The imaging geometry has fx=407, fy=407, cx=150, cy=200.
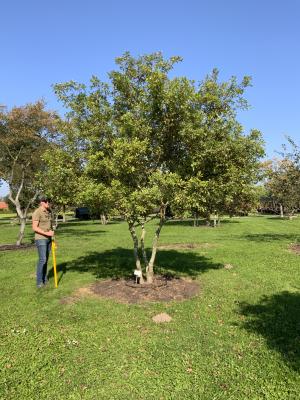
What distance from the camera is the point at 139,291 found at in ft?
32.1

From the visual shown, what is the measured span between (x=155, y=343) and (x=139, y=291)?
3.11 meters

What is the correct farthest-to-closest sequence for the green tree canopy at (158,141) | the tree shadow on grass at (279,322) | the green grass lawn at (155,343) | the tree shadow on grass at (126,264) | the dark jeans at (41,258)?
the tree shadow on grass at (126,264)
the dark jeans at (41,258)
the green tree canopy at (158,141)
the tree shadow on grass at (279,322)
the green grass lawn at (155,343)

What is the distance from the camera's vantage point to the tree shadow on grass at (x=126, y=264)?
1230cm

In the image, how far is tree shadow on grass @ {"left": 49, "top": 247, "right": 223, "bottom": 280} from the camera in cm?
1230

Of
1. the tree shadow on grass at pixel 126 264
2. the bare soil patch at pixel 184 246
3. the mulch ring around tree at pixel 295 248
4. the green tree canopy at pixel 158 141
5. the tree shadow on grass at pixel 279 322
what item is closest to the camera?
the tree shadow on grass at pixel 279 322

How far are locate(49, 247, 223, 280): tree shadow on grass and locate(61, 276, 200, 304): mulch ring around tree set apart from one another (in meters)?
1.08

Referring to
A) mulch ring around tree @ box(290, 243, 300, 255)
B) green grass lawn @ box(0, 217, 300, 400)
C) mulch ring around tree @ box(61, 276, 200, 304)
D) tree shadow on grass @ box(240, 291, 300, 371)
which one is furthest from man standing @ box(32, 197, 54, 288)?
mulch ring around tree @ box(290, 243, 300, 255)

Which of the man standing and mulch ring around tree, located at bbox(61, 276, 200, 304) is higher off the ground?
the man standing

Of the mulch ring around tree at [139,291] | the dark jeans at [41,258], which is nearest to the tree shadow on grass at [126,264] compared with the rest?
the mulch ring around tree at [139,291]

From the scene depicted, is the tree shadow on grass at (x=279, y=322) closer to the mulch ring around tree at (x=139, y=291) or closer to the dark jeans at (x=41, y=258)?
the mulch ring around tree at (x=139, y=291)

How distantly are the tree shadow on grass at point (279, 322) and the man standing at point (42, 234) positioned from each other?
16.7 feet

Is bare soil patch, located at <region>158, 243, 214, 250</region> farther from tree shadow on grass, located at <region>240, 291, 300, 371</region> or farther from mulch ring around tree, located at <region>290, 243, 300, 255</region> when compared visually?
tree shadow on grass, located at <region>240, 291, 300, 371</region>

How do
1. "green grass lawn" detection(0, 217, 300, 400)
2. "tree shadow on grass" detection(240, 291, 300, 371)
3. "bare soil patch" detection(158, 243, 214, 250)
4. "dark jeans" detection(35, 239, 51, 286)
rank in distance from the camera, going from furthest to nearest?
"bare soil patch" detection(158, 243, 214, 250) < "dark jeans" detection(35, 239, 51, 286) < "tree shadow on grass" detection(240, 291, 300, 371) < "green grass lawn" detection(0, 217, 300, 400)

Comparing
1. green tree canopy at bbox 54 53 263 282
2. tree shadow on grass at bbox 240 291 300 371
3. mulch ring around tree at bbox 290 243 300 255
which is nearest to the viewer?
tree shadow on grass at bbox 240 291 300 371
